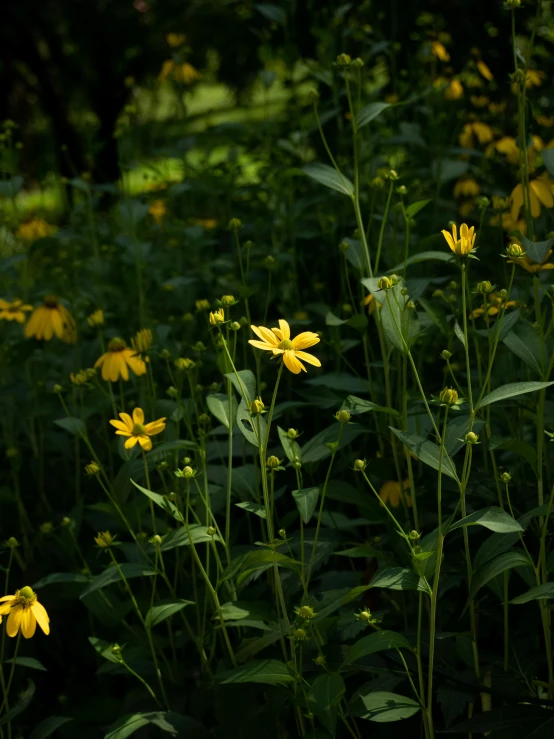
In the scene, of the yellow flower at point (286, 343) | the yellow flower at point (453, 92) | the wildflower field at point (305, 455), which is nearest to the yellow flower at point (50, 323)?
the wildflower field at point (305, 455)

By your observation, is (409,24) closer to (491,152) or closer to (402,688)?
(491,152)

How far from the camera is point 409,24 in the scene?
2.86 metres

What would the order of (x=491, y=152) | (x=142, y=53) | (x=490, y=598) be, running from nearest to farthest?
(x=490, y=598) → (x=491, y=152) → (x=142, y=53)

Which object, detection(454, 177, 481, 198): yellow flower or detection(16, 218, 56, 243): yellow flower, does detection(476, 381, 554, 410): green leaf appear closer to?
detection(454, 177, 481, 198): yellow flower

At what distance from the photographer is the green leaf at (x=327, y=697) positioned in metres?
1.07

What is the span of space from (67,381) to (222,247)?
971 millimetres

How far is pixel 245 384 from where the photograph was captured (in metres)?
1.20

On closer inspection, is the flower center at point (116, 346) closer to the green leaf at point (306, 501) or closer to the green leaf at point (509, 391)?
the green leaf at point (306, 501)

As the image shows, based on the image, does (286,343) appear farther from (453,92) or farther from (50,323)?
(453,92)

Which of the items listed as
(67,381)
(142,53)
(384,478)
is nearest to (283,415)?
(384,478)

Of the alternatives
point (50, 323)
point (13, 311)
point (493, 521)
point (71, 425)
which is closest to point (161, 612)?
point (71, 425)

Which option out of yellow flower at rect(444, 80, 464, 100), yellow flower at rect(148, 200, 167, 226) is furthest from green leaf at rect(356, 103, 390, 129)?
yellow flower at rect(148, 200, 167, 226)

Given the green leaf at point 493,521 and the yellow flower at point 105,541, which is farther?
the yellow flower at point 105,541

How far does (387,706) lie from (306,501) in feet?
0.86
